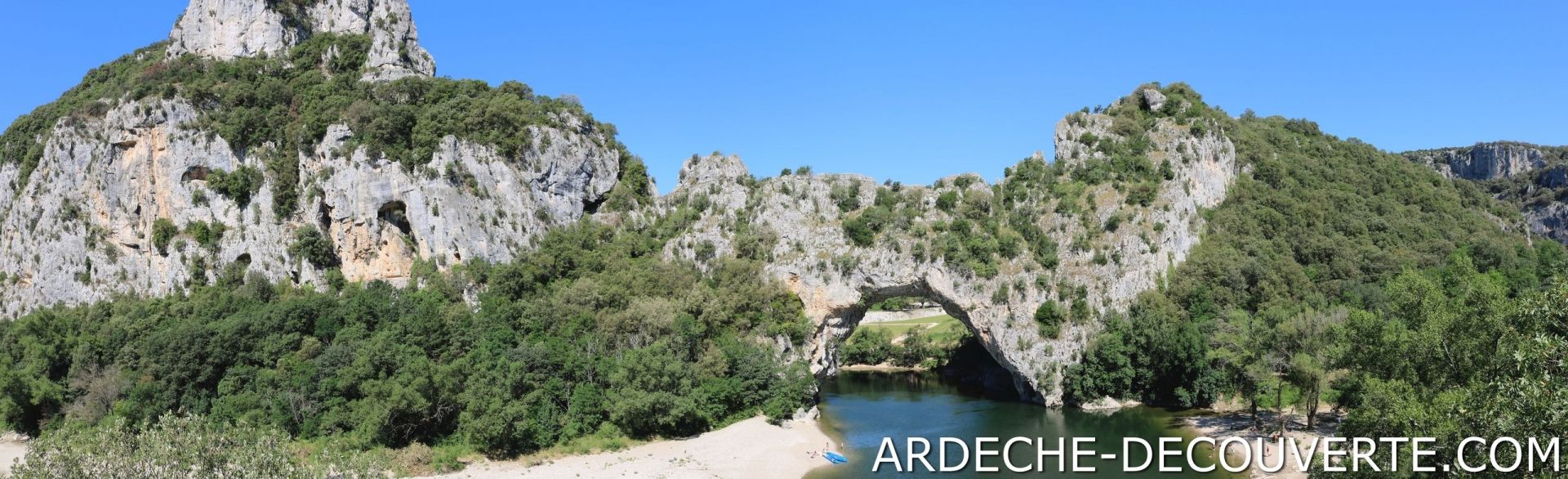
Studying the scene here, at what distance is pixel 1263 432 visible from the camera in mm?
46531

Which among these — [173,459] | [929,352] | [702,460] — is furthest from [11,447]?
[929,352]

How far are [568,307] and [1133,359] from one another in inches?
1519

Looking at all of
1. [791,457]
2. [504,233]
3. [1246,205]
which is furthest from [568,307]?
[1246,205]

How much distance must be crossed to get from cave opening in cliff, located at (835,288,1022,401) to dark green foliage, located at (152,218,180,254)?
58.8 m

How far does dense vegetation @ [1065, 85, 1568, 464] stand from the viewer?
95.6 ft

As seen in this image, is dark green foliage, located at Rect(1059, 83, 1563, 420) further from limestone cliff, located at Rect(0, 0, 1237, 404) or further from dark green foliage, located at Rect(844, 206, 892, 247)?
dark green foliage, located at Rect(844, 206, 892, 247)

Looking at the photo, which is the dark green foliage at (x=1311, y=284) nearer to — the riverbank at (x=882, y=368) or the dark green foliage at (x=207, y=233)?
the riverbank at (x=882, y=368)

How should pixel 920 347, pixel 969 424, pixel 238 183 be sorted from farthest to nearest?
pixel 920 347 → pixel 238 183 → pixel 969 424

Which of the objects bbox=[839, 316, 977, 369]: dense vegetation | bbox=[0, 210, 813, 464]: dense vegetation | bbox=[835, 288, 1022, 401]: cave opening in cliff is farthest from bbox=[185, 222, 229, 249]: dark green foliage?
bbox=[839, 316, 977, 369]: dense vegetation

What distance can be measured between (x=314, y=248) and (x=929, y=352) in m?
55.5

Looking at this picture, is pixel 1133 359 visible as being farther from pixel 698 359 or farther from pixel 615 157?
pixel 615 157

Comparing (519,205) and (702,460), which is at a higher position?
(519,205)

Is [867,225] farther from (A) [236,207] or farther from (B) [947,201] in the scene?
(A) [236,207]

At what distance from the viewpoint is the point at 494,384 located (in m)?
47.6
